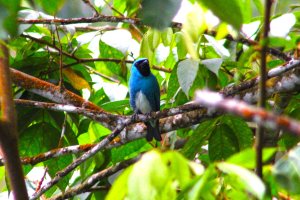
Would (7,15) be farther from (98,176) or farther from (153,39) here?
(98,176)

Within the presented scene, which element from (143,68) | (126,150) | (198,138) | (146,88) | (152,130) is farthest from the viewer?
(143,68)

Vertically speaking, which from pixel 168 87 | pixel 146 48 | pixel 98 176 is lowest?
pixel 98 176

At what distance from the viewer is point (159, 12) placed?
116cm

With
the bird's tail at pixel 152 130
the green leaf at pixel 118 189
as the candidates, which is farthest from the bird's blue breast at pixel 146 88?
the green leaf at pixel 118 189

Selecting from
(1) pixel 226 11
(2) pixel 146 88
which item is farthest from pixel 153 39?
(2) pixel 146 88

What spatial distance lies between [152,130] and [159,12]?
200 cm

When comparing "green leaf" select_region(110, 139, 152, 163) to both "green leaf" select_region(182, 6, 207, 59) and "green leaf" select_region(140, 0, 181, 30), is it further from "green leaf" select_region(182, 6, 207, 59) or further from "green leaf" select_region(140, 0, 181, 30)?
"green leaf" select_region(140, 0, 181, 30)

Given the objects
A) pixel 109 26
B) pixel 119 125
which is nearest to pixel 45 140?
pixel 119 125

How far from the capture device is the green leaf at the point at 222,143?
9.06 feet

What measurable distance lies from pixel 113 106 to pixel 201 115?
767mm

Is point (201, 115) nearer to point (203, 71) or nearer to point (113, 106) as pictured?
point (203, 71)

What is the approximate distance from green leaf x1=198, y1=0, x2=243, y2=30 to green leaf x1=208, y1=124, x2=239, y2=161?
170cm

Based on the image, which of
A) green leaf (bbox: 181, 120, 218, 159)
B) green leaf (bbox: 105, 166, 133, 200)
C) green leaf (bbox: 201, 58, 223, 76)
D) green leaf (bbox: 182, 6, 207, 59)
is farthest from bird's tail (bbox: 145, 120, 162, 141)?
green leaf (bbox: 105, 166, 133, 200)

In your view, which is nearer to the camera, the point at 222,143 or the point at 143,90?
the point at 222,143
